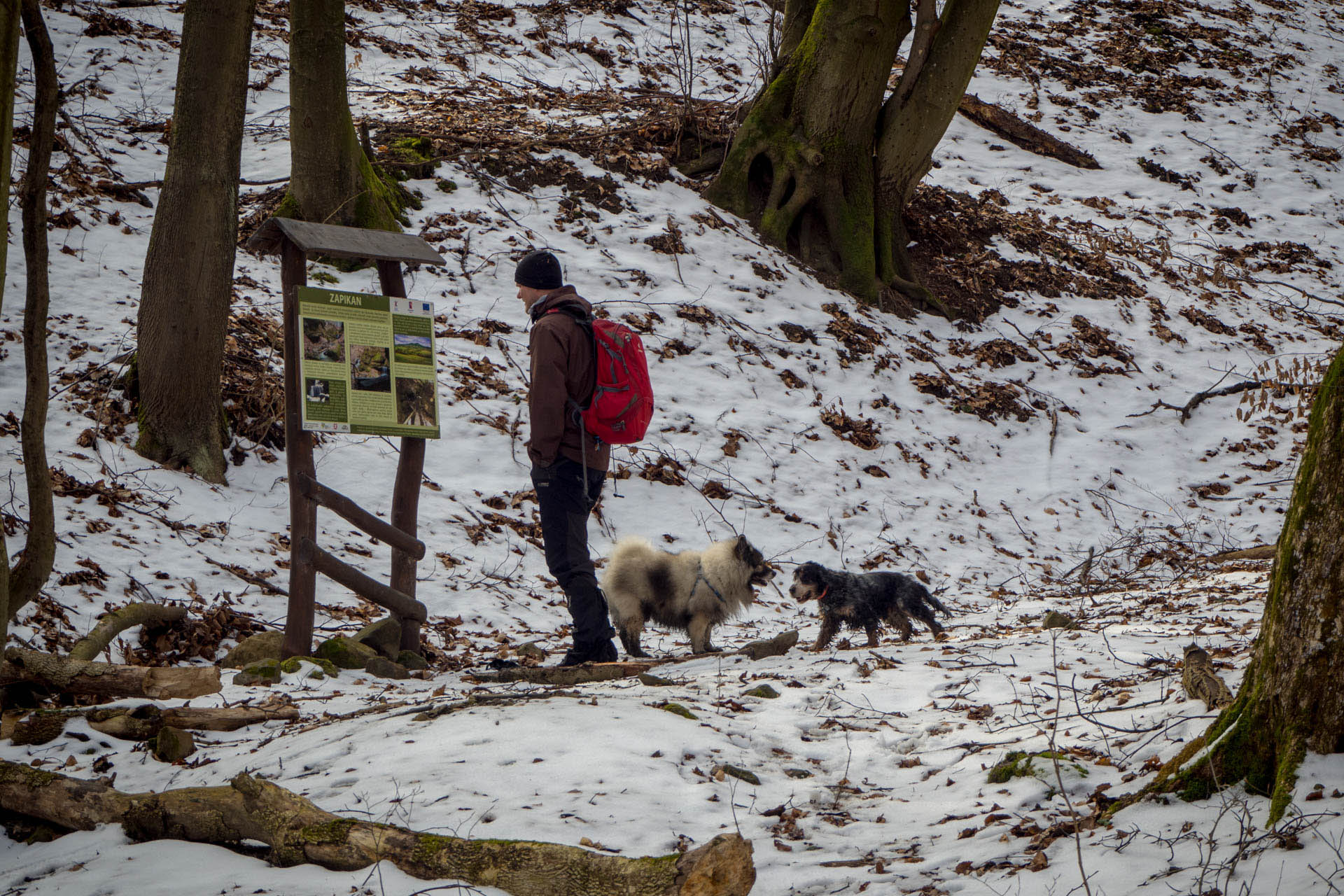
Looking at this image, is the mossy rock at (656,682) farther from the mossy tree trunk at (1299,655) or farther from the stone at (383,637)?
the mossy tree trunk at (1299,655)

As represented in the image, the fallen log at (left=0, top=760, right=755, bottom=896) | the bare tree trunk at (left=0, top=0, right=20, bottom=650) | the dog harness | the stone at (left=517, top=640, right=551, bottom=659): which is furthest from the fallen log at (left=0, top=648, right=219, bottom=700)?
the dog harness

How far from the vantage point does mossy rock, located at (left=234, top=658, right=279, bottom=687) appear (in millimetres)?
5492

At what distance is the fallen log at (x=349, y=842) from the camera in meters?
2.68

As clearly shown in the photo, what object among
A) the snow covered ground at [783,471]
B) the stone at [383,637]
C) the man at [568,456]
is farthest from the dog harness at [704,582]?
the stone at [383,637]

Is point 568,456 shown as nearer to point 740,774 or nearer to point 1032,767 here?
point 740,774

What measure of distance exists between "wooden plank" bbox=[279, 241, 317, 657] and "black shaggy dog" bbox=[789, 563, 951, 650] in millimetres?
3417

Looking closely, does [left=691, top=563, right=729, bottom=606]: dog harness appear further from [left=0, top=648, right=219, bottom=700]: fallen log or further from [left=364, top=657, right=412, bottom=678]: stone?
[left=0, top=648, right=219, bottom=700]: fallen log

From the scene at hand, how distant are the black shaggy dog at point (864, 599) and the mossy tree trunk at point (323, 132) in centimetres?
614

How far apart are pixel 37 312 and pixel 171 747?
1935mm

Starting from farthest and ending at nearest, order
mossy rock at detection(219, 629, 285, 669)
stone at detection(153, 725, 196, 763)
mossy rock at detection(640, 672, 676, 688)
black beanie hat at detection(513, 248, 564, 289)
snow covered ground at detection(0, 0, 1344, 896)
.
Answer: black beanie hat at detection(513, 248, 564, 289) < mossy rock at detection(219, 629, 285, 669) < mossy rock at detection(640, 672, 676, 688) < stone at detection(153, 725, 196, 763) < snow covered ground at detection(0, 0, 1344, 896)

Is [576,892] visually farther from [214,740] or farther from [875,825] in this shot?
[214,740]

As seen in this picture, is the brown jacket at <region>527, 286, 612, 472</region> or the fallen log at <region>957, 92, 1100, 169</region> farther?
the fallen log at <region>957, 92, 1100, 169</region>

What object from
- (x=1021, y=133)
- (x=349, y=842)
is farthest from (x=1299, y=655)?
(x=1021, y=133)

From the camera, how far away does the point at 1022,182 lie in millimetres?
17578
